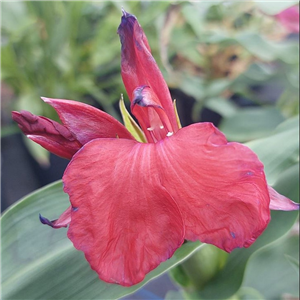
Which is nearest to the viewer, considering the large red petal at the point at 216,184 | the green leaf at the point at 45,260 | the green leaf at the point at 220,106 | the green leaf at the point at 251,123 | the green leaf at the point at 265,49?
the large red petal at the point at 216,184

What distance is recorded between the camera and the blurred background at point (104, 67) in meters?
0.93

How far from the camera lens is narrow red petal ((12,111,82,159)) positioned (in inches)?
12.7

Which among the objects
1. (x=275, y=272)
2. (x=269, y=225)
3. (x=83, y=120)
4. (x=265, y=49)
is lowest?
(x=275, y=272)

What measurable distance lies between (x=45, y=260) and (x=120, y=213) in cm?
18

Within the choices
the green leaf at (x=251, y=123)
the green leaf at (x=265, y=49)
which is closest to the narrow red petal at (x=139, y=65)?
the green leaf at (x=265, y=49)

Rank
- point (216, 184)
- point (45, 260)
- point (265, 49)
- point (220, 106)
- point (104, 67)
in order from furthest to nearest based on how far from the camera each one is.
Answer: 1. point (104, 67)
2. point (220, 106)
3. point (265, 49)
4. point (45, 260)
5. point (216, 184)

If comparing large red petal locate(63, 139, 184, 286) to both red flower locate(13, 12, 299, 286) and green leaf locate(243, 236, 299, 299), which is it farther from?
green leaf locate(243, 236, 299, 299)

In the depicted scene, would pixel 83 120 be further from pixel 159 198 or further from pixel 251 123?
pixel 251 123

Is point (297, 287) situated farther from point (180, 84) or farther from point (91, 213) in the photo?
point (180, 84)

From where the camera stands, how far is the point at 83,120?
33 centimetres

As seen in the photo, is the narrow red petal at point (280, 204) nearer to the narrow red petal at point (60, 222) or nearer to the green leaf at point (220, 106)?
the narrow red petal at point (60, 222)

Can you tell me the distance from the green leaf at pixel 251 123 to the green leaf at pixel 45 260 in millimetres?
556

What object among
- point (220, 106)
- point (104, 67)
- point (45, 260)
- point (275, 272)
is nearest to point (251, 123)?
point (220, 106)

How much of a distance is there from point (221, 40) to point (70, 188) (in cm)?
56
